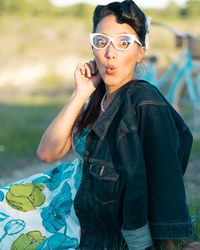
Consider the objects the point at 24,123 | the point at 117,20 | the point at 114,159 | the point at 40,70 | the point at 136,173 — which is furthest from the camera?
the point at 40,70

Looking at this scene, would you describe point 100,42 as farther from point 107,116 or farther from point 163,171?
point 163,171

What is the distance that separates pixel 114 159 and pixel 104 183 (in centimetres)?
11

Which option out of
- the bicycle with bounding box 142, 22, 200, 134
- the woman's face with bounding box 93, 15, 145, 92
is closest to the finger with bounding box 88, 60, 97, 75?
the woman's face with bounding box 93, 15, 145, 92

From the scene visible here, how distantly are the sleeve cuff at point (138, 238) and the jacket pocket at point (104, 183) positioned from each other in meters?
0.15

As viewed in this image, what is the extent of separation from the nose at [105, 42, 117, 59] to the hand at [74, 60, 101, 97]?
0.18 meters

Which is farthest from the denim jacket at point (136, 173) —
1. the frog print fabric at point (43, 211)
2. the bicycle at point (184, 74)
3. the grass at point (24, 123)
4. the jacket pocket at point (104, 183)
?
the bicycle at point (184, 74)

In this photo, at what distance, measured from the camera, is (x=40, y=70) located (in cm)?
1570

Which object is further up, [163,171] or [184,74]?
[163,171]

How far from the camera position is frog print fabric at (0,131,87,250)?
2.70 meters

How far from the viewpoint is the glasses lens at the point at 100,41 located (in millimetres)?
2707

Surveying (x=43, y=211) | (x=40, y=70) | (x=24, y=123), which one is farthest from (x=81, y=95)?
(x=40, y=70)

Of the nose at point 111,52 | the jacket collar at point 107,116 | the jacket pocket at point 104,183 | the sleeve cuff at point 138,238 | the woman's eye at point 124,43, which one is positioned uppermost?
the woman's eye at point 124,43

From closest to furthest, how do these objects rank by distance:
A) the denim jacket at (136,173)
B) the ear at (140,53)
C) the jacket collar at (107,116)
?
1. the denim jacket at (136,173)
2. the jacket collar at (107,116)
3. the ear at (140,53)

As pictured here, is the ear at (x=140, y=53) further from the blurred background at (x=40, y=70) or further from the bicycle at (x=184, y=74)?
the bicycle at (x=184, y=74)
